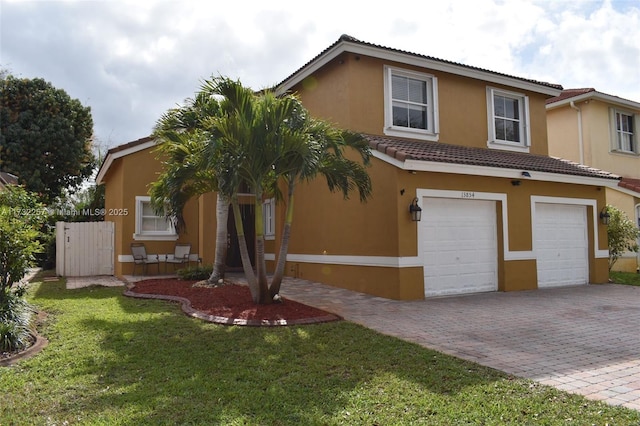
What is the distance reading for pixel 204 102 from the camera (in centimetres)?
1055

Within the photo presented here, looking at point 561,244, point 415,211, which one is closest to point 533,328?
point 415,211

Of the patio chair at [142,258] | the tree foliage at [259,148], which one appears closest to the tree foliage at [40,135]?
the patio chair at [142,258]

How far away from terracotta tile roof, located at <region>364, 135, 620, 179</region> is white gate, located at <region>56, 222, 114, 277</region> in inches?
413

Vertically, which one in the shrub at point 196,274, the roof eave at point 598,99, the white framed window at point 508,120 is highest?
the roof eave at point 598,99

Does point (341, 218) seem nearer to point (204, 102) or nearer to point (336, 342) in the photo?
point (204, 102)

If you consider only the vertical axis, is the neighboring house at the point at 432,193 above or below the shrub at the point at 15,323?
above

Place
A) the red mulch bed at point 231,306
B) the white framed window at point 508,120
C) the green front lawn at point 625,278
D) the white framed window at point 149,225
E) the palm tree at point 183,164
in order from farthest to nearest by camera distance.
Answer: the white framed window at point 149,225 → the white framed window at point 508,120 → the green front lawn at point 625,278 → the palm tree at point 183,164 → the red mulch bed at point 231,306

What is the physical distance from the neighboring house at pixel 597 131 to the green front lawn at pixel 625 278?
324cm

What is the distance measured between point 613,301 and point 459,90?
7429 mm

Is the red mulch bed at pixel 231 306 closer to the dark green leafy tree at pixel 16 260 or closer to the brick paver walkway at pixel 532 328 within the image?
the brick paver walkway at pixel 532 328

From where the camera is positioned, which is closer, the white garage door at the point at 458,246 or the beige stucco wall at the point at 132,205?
the white garage door at the point at 458,246

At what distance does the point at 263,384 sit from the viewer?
5.02m

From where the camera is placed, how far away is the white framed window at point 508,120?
48.8ft

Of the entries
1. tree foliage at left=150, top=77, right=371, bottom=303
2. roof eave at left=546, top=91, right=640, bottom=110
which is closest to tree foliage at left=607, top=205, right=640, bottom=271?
roof eave at left=546, top=91, right=640, bottom=110
